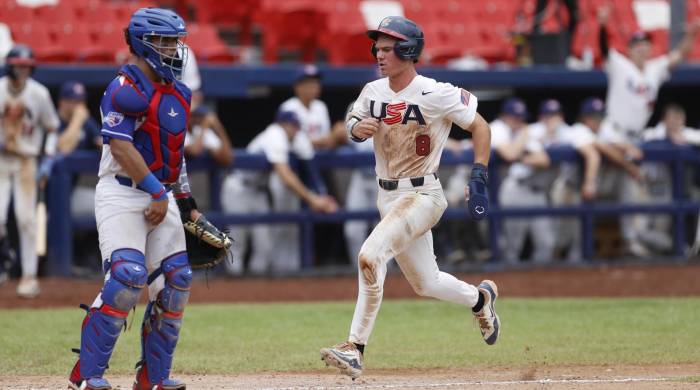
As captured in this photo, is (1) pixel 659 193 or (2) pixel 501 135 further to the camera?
(1) pixel 659 193

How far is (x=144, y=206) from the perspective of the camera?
5676mm

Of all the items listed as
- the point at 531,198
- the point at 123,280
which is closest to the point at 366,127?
the point at 123,280

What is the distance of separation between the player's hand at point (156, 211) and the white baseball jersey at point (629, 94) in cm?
874

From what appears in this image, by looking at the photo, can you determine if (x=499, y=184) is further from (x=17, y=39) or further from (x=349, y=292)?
(x=17, y=39)

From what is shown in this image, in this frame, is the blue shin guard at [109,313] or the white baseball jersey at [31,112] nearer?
the blue shin guard at [109,313]

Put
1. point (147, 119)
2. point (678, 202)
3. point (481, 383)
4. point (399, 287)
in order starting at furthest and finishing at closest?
point (678, 202), point (399, 287), point (481, 383), point (147, 119)

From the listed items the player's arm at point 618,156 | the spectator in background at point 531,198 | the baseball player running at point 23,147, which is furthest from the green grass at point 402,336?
the player's arm at point 618,156

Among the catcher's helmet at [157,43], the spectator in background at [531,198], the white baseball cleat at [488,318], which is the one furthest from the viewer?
the spectator in background at [531,198]

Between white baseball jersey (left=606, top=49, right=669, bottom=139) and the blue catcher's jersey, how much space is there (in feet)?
28.0

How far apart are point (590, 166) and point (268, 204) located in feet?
11.0

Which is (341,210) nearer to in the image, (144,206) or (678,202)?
(678,202)

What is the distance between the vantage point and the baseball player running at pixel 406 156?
20.6 ft

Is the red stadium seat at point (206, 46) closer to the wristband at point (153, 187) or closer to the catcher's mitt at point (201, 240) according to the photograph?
the catcher's mitt at point (201, 240)

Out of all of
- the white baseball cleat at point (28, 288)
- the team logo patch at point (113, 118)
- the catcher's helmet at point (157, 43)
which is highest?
the catcher's helmet at point (157, 43)
